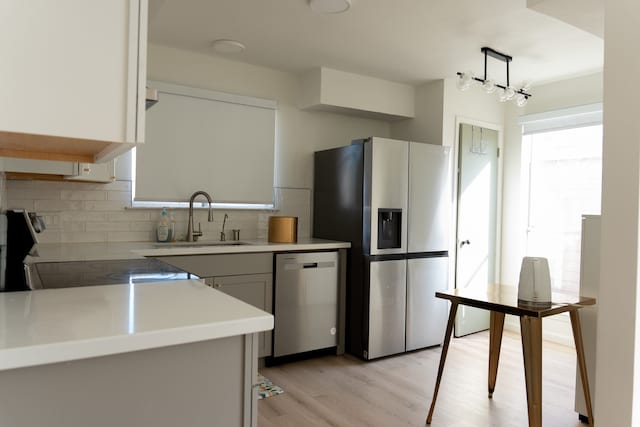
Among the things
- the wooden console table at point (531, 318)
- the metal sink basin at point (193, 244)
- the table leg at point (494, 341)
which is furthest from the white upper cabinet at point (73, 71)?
the table leg at point (494, 341)

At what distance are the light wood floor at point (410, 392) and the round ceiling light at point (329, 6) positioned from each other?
Result: 2327 millimetres

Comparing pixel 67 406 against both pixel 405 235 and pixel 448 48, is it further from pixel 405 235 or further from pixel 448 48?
pixel 448 48

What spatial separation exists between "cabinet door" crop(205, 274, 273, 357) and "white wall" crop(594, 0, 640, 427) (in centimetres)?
209

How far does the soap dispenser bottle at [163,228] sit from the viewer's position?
3330 mm

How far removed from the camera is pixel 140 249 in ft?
9.27

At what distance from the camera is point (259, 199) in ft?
12.7

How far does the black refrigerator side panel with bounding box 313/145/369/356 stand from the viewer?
11.8 ft

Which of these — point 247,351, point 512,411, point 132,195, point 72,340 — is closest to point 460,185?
point 512,411

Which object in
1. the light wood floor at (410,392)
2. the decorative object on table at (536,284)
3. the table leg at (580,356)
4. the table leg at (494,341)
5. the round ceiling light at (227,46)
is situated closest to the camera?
the decorative object on table at (536,284)

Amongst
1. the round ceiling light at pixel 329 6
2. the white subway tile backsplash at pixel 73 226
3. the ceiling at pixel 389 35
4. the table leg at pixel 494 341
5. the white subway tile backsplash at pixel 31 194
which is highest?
the ceiling at pixel 389 35

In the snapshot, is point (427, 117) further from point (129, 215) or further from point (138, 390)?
point (138, 390)

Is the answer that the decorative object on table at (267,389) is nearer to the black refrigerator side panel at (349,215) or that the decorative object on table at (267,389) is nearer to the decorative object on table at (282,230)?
the black refrigerator side panel at (349,215)

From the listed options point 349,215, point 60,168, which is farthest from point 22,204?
point 349,215

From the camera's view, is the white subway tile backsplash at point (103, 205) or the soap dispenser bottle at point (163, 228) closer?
the white subway tile backsplash at point (103, 205)
